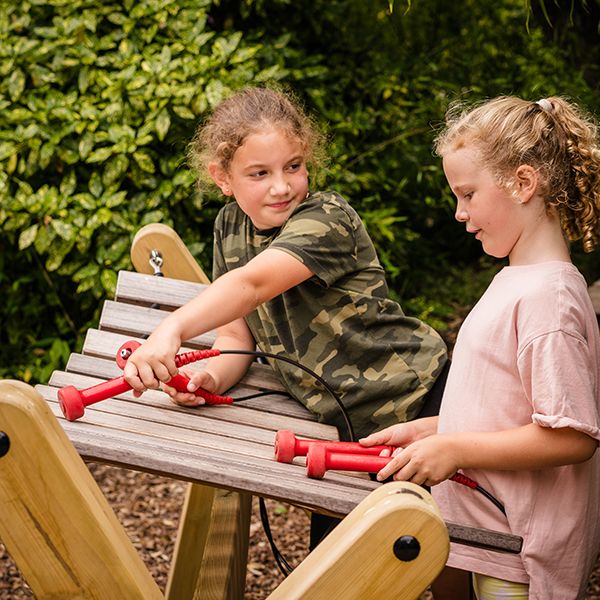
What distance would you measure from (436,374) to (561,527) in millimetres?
577

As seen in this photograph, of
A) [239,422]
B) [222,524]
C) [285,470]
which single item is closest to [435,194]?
[222,524]

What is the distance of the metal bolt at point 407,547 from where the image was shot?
56.0 inches

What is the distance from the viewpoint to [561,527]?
1.73m

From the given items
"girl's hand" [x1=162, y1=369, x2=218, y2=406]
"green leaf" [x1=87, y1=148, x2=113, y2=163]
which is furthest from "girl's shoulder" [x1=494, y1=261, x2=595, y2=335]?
"green leaf" [x1=87, y1=148, x2=113, y2=163]

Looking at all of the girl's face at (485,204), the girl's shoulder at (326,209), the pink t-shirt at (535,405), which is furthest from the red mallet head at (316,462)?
the girl's shoulder at (326,209)

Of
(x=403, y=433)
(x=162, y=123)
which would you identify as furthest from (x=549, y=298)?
(x=162, y=123)

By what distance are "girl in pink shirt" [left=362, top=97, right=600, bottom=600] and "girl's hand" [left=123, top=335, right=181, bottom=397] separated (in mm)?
402

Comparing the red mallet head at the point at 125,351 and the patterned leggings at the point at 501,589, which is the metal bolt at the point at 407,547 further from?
the red mallet head at the point at 125,351

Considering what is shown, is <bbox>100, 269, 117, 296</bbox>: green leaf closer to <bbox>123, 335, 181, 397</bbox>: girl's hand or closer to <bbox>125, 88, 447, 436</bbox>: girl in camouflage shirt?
<bbox>125, 88, 447, 436</bbox>: girl in camouflage shirt

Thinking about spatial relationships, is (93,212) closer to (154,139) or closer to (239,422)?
(154,139)

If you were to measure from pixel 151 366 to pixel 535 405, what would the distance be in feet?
2.33

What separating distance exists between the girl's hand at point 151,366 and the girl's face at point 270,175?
472mm

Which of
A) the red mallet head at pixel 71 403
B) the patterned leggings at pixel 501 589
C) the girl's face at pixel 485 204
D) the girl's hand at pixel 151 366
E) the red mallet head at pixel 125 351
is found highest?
the girl's face at pixel 485 204

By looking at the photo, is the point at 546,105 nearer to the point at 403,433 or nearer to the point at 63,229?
the point at 403,433
